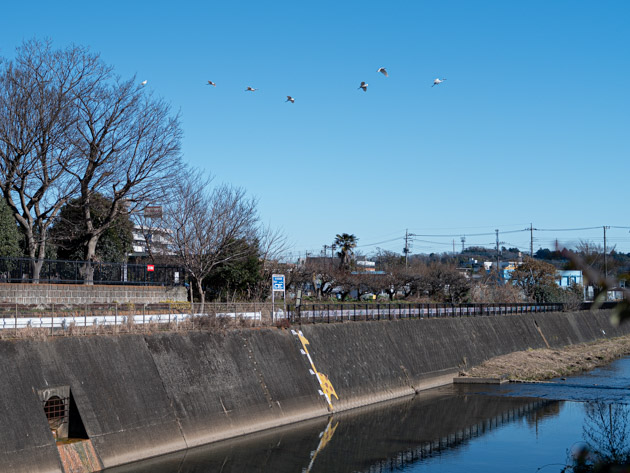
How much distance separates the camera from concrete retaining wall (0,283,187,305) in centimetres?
2733

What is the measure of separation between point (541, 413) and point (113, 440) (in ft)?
61.6

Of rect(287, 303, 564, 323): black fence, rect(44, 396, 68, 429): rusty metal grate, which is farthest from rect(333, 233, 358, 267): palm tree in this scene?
rect(44, 396, 68, 429): rusty metal grate

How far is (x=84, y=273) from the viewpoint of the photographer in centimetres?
3356

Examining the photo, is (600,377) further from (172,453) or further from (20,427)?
(20,427)

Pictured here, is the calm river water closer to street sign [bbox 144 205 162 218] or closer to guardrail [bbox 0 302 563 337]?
guardrail [bbox 0 302 563 337]

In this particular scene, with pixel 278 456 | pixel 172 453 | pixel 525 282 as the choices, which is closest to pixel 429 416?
pixel 278 456

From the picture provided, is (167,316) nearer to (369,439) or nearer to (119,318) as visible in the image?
(119,318)

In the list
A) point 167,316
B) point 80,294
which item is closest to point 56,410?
point 167,316

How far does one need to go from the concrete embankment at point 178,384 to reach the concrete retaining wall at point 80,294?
25.3 ft

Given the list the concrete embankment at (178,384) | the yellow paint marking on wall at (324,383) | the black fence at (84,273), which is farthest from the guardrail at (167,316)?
the black fence at (84,273)

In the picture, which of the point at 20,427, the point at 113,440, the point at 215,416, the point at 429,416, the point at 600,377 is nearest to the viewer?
the point at 20,427

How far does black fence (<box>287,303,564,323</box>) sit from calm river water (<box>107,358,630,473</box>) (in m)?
4.95

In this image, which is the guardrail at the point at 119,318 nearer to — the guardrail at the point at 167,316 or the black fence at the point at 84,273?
the guardrail at the point at 167,316

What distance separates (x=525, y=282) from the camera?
85625mm
